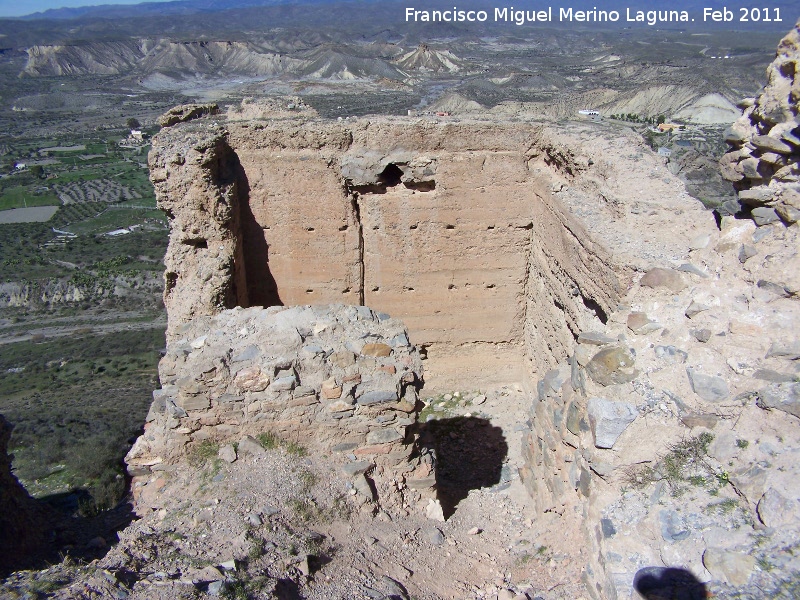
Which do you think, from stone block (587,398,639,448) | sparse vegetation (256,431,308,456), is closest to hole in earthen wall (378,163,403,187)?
sparse vegetation (256,431,308,456)

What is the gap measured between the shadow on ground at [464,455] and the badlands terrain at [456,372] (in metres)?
0.04

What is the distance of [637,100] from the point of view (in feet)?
169

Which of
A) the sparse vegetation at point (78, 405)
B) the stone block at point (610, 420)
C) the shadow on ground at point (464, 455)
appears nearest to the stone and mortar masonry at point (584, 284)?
the stone block at point (610, 420)

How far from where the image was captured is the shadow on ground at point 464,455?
6621 mm

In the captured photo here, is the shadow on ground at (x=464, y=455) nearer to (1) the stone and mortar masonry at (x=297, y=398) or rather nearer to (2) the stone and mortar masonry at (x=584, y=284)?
(2) the stone and mortar masonry at (x=584, y=284)

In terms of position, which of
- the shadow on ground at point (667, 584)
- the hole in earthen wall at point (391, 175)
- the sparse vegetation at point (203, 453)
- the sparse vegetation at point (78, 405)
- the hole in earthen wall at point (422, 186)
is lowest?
the sparse vegetation at point (78, 405)

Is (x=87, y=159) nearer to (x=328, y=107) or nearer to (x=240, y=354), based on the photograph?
(x=328, y=107)

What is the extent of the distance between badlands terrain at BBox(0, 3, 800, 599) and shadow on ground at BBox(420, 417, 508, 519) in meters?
0.04

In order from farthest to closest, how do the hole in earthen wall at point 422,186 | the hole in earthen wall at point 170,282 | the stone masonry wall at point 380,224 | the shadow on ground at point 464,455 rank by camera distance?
1. the hole in earthen wall at point 422,186
2. the hole in earthen wall at point 170,282
3. the stone masonry wall at point 380,224
4. the shadow on ground at point 464,455

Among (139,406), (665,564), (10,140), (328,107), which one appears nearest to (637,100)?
(328,107)

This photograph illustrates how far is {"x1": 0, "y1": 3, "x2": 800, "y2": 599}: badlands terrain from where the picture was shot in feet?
12.1

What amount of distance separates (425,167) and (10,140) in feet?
261

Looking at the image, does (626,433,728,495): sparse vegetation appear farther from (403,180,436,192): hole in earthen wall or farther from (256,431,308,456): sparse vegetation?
(403,180,436,192): hole in earthen wall

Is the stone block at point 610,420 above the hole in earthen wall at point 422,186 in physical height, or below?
below
